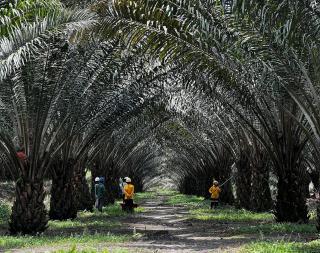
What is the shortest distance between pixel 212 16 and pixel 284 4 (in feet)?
10.2

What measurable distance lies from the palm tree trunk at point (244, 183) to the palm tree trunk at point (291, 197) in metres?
5.93

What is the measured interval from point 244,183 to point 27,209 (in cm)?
994

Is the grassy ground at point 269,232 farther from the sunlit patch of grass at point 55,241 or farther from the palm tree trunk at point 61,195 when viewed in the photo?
the palm tree trunk at point 61,195

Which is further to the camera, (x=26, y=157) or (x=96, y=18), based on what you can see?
(x=26, y=157)

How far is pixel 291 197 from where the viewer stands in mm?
13992

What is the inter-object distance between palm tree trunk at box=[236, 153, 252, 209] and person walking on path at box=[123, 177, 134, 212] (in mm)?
4131

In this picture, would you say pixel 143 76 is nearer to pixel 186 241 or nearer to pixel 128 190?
pixel 186 241

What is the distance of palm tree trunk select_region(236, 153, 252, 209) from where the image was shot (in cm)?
2031

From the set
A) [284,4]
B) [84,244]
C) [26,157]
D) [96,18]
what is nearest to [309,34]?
[284,4]

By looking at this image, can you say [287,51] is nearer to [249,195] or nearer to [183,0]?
[183,0]

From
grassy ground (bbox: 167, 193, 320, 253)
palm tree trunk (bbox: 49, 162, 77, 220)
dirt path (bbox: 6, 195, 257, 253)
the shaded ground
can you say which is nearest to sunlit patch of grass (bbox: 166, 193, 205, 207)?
grassy ground (bbox: 167, 193, 320, 253)

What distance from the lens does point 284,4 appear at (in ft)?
26.6

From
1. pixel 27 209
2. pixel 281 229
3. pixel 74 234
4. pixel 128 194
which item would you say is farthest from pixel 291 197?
pixel 128 194

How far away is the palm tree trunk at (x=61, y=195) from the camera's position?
16531 millimetres
